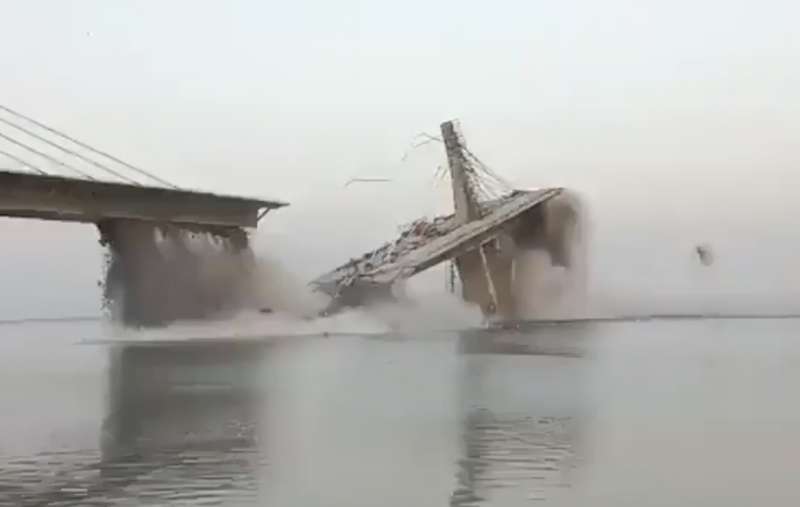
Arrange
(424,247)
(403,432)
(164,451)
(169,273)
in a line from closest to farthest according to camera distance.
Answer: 1. (164,451)
2. (403,432)
3. (169,273)
4. (424,247)

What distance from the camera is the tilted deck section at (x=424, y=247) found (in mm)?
A: 52906

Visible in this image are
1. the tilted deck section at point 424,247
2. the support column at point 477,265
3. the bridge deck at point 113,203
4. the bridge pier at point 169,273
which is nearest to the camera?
the bridge deck at point 113,203

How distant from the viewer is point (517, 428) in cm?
1466

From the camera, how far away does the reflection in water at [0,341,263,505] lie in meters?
10.3

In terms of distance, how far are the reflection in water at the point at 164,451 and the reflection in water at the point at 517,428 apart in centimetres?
222

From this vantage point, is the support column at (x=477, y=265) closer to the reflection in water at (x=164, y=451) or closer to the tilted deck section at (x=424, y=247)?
the tilted deck section at (x=424, y=247)

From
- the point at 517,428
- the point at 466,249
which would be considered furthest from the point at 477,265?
the point at 517,428

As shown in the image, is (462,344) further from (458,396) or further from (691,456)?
(691,456)

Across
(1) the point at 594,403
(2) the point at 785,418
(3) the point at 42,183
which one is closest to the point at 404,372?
(1) the point at 594,403

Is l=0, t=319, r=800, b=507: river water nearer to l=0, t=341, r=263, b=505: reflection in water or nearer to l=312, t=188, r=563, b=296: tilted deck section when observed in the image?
l=0, t=341, r=263, b=505: reflection in water

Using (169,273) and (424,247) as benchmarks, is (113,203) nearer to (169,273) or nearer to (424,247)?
(169,273)

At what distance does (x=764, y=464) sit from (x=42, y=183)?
3099cm

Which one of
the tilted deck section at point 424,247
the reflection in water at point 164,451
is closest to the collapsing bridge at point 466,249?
the tilted deck section at point 424,247

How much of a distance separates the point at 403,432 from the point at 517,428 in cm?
148
